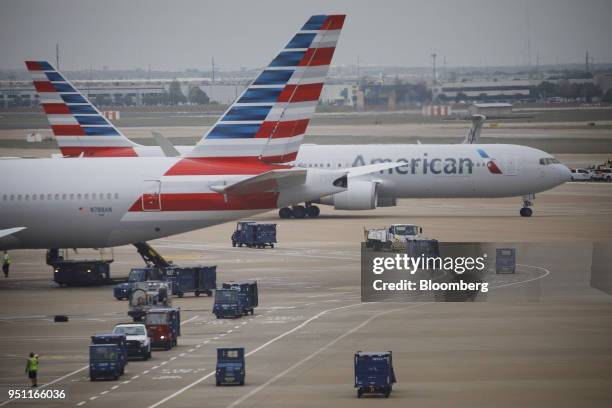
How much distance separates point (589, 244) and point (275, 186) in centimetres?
2504

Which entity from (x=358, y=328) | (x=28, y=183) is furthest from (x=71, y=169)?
(x=358, y=328)

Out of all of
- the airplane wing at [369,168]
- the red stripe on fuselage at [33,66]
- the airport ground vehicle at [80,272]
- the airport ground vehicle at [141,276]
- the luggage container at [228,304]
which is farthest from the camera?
the airplane wing at [369,168]

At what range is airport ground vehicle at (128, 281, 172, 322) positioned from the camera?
5581cm

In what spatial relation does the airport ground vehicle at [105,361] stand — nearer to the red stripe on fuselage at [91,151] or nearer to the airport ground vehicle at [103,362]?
the airport ground vehicle at [103,362]

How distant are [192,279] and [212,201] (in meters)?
4.08

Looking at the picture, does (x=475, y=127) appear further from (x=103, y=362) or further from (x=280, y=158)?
(x=103, y=362)

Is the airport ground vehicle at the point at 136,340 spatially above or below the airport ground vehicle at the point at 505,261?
below

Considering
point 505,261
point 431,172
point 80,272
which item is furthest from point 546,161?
point 80,272

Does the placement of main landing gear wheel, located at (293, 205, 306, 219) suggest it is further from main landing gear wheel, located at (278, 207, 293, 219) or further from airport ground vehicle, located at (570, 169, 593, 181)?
airport ground vehicle, located at (570, 169, 593, 181)

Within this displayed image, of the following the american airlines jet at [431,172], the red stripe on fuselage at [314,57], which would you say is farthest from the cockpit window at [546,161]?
the red stripe on fuselage at [314,57]

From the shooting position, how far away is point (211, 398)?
40.9 m

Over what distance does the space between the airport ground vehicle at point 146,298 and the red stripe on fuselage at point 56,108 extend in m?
36.0

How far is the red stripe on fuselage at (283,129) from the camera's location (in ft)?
214

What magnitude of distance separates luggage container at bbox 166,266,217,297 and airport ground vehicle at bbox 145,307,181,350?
13.1m
